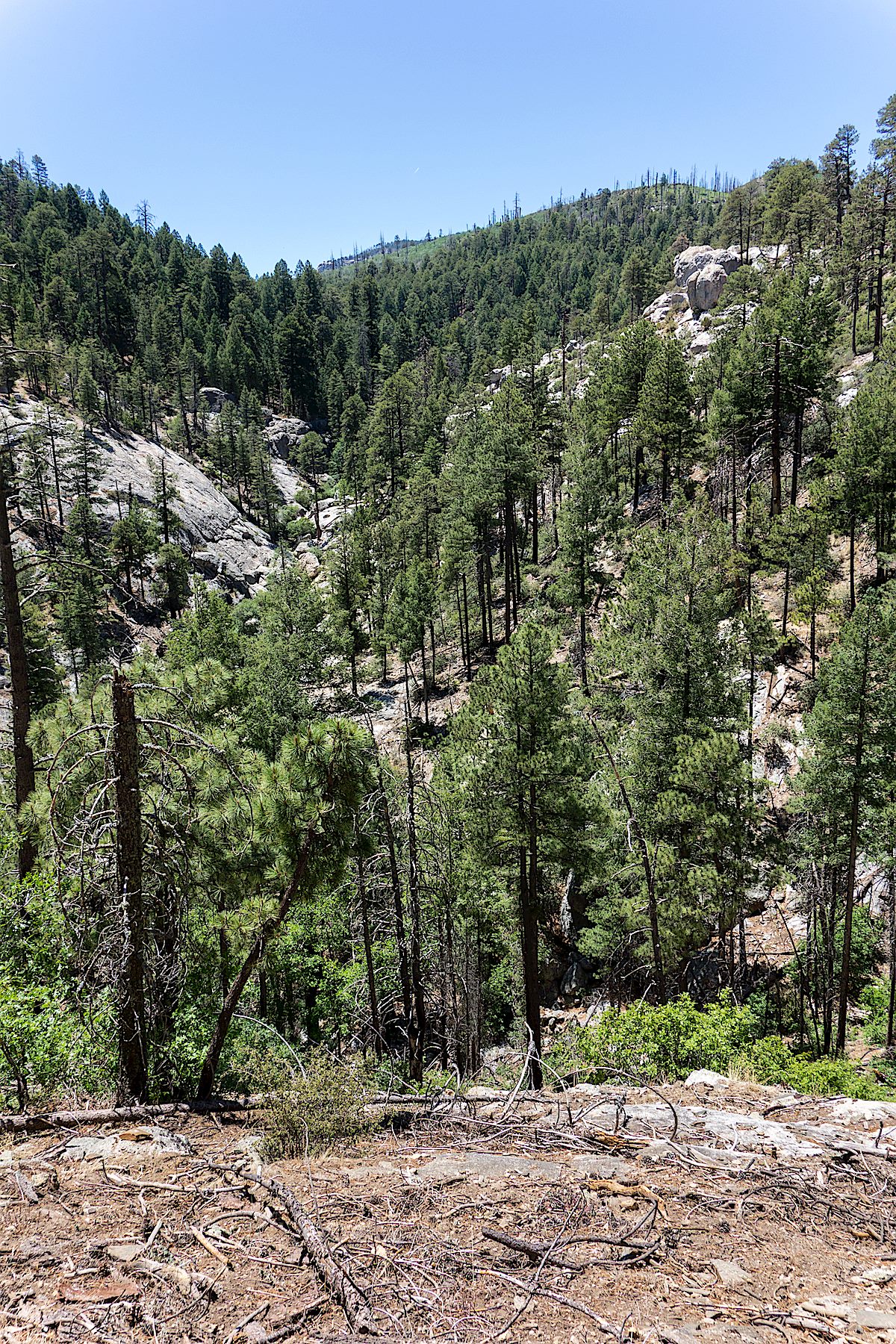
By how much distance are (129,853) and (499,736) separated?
29.4ft

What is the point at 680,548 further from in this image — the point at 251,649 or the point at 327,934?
the point at 251,649

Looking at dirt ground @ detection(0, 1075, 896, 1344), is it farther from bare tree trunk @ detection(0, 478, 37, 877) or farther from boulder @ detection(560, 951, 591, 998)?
boulder @ detection(560, 951, 591, 998)

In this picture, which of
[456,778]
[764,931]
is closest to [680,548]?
[456,778]

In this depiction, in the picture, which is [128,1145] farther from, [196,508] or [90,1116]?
[196,508]

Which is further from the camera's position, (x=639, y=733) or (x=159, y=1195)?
(x=639, y=733)

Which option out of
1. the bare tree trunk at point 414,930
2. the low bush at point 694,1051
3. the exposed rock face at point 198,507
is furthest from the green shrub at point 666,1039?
the exposed rock face at point 198,507

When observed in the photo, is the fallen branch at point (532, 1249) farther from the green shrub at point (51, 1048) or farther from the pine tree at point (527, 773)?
the pine tree at point (527, 773)

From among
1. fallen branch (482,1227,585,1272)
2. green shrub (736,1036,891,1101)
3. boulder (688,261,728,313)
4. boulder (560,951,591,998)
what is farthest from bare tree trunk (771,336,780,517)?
boulder (688,261,728,313)

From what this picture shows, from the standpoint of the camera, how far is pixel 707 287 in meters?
84.1

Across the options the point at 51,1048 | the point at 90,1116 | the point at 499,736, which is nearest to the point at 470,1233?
the point at 90,1116

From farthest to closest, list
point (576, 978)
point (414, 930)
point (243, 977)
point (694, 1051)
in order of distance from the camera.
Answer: point (576, 978)
point (414, 930)
point (694, 1051)
point (243, 977)

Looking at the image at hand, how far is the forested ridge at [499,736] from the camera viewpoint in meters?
7.59

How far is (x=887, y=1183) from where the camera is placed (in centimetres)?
453

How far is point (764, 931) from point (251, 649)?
28.4 metres
